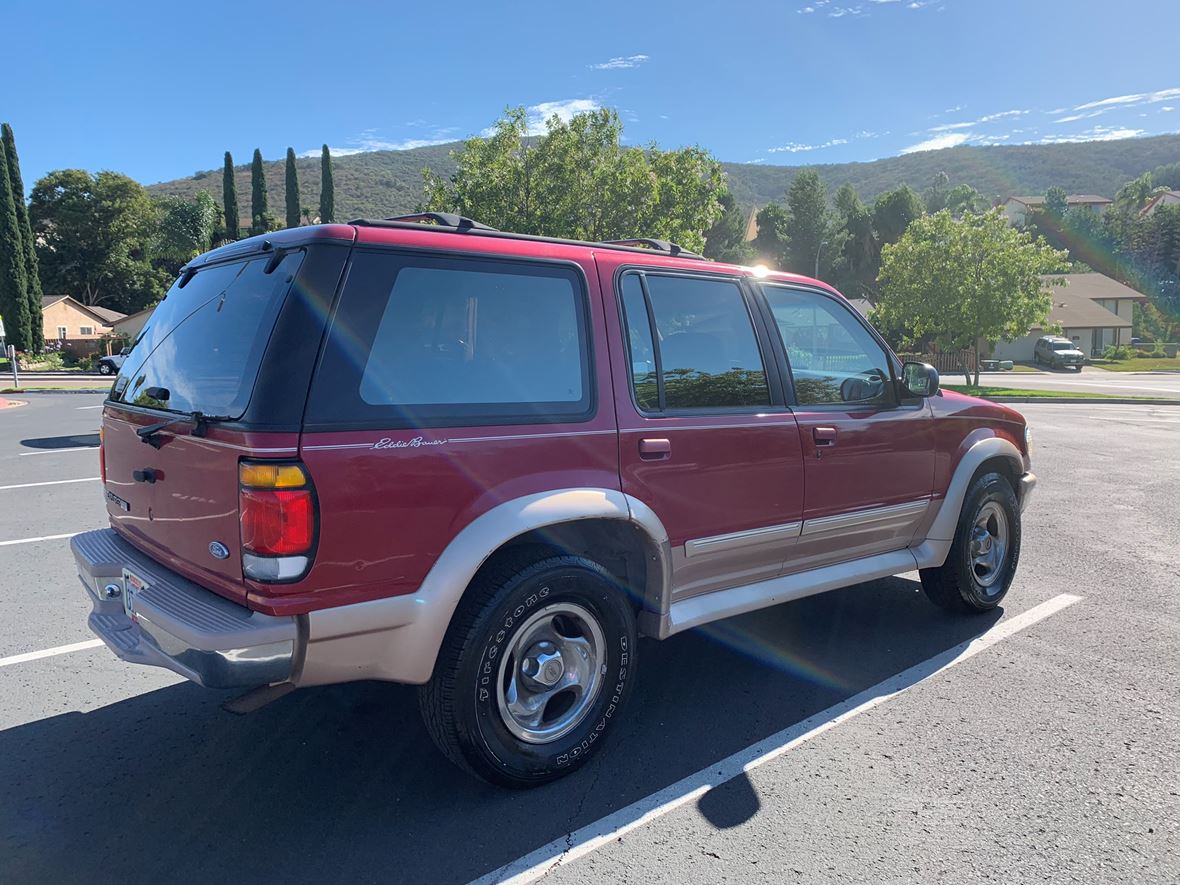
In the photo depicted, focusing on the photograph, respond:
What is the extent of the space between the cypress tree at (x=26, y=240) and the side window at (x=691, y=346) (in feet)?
172

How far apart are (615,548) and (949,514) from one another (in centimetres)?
229

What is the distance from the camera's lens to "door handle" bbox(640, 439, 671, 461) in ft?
10.5

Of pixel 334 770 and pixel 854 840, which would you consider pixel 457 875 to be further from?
pixel 854 840

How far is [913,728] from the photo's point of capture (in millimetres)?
3475

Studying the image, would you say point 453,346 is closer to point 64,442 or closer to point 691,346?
point 691,346

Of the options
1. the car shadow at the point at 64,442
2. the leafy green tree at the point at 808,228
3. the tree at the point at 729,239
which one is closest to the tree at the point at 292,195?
the tree at the point at 729,239

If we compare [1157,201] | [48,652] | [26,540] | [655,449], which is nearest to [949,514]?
[655,449]

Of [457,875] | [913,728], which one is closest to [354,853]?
[457,875]

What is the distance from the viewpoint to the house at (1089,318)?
5228 centimetres

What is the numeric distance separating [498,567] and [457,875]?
38.9 inches

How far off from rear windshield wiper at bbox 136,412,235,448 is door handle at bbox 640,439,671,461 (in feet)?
4.95

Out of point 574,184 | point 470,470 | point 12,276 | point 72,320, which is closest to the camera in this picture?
point 470,470

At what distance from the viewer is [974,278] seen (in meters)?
27.6

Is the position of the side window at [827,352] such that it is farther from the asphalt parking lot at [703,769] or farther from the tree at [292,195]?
the tree at [292,195]
